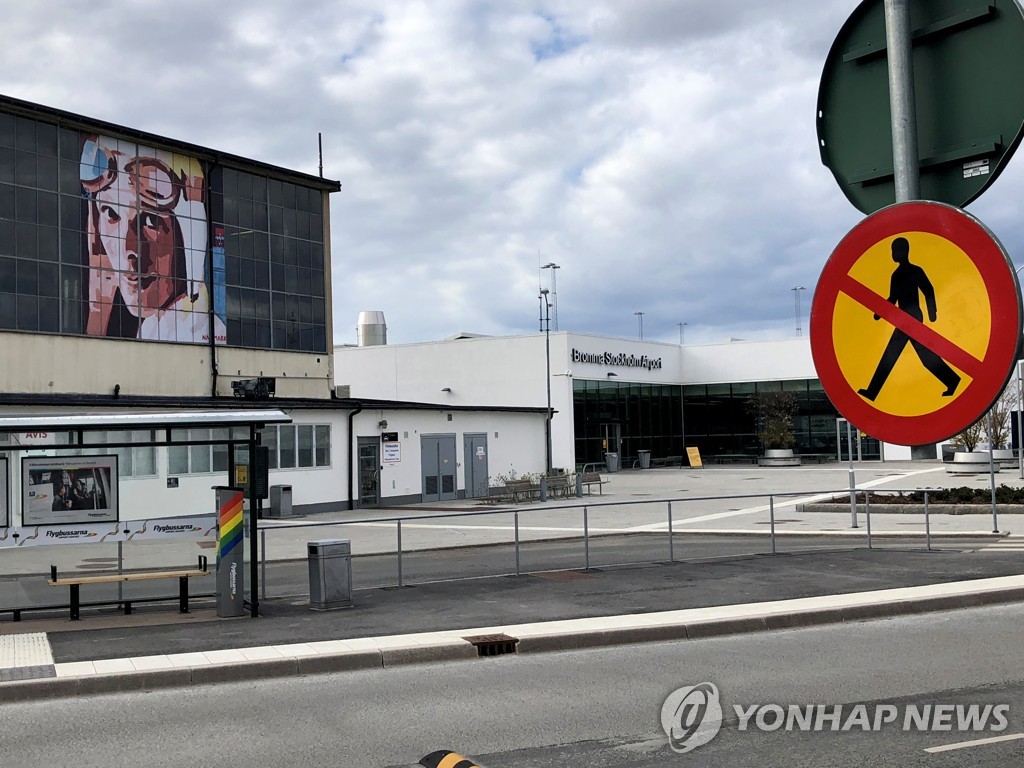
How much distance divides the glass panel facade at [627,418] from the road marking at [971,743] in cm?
5320

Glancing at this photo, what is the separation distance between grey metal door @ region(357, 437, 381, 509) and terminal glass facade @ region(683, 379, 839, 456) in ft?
124

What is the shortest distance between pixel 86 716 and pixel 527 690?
3687 millimetres

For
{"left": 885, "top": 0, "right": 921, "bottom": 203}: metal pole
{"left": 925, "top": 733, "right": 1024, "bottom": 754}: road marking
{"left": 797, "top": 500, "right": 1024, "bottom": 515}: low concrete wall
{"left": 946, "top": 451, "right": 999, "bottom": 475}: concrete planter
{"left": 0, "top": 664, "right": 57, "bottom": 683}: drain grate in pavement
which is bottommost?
{"left": 0, "top": 664, "right": 57, "bottom": 683}: drain grate in pavement

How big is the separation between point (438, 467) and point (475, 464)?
8.00ft

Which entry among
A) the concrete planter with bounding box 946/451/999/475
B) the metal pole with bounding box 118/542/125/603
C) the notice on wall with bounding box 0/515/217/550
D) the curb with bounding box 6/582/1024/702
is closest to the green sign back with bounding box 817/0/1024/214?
the curb with bounding box 6/582/1024/702

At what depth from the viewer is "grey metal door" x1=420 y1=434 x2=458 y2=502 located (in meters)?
40.7

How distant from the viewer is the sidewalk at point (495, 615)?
1060 cm

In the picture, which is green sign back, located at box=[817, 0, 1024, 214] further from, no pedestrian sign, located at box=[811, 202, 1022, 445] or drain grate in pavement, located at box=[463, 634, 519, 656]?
drain grate in pavement, located at box=[463, 634, 519, 656]

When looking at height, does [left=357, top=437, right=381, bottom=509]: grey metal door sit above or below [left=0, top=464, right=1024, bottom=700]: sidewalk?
above

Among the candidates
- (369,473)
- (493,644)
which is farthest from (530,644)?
(369,473)

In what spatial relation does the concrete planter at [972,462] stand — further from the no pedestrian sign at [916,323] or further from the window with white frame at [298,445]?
the no pedestrian sign at [916,323]

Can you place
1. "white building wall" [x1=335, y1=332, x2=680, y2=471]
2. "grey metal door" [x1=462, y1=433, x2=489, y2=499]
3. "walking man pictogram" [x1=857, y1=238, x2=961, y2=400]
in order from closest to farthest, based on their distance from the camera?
1. "walking man pictogram" [x1=857, y1=238, x2=961, y2=400]
2. "grey metal door" [x1=462, y1=433, x2=489, y2=499]
3. "white building wall" [x1=335, y1=332, x2=680, y2=471]

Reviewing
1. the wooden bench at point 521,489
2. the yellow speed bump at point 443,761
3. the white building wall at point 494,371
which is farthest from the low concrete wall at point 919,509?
the white building wall at point 494,371

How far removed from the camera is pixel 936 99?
8.26 ft
